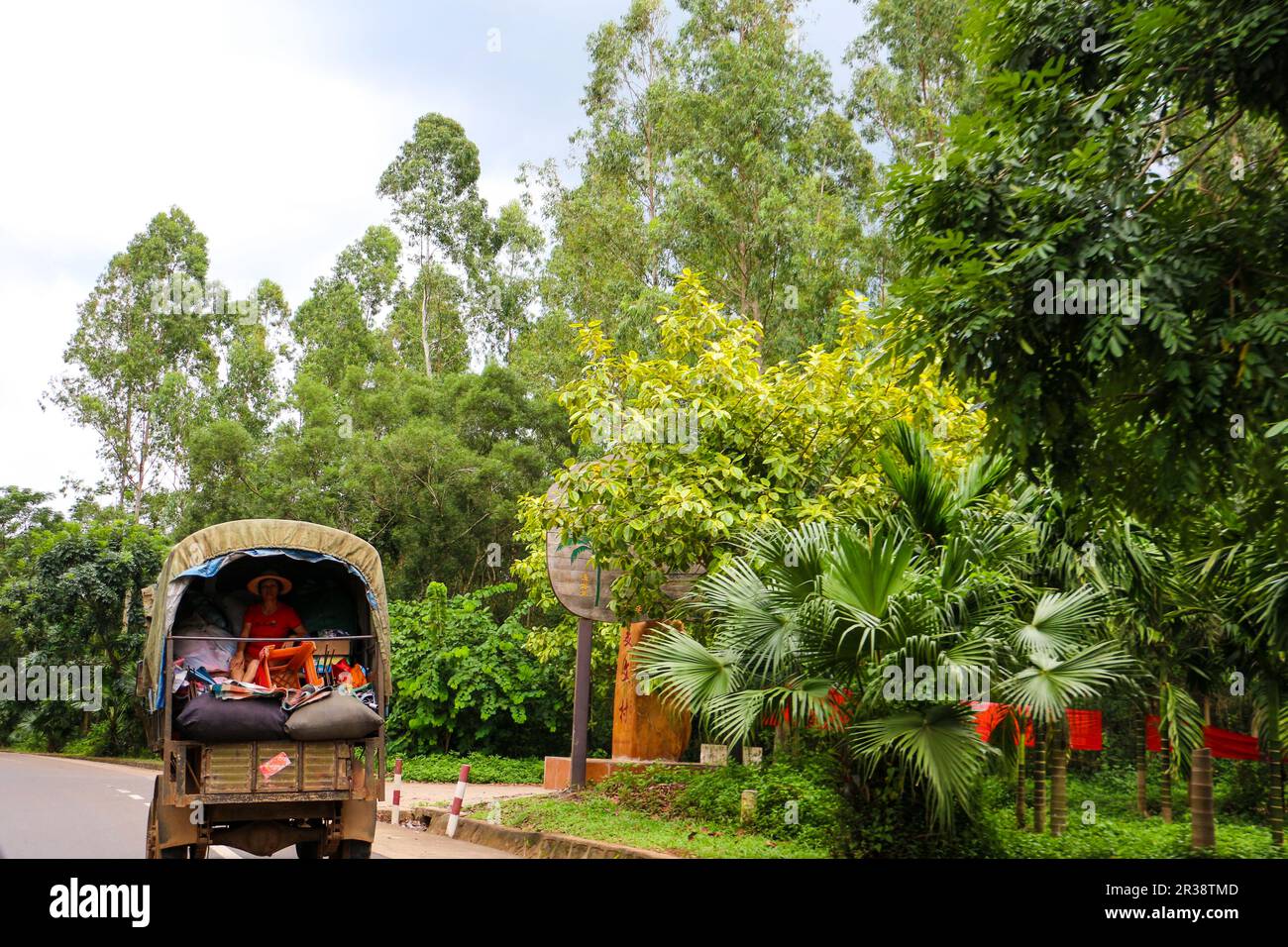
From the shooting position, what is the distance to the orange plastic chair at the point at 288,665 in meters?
10.2

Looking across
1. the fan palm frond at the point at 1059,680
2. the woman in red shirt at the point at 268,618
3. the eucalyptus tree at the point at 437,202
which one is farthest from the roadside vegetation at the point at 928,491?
the eucalyptus tree at the point at 437,202

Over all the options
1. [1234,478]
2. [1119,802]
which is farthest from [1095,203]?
[1119,802]

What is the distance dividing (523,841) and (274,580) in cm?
446

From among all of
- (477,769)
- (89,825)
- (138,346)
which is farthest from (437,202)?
(89,825)

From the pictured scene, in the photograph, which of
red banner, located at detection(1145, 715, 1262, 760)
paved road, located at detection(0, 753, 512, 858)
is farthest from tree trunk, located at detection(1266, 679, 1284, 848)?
paved road, located at detection(0, 753, 512, 858)

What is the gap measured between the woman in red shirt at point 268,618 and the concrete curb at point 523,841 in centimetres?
354

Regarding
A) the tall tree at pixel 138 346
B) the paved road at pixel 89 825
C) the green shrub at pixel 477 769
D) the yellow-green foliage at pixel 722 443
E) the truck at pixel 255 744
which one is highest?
the tall tree at pixel 138 346

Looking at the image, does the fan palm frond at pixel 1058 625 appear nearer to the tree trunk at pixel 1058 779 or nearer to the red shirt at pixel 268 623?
the tree trunk at pixel 1058 779

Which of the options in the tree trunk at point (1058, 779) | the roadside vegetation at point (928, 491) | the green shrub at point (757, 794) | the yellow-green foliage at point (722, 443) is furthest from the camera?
the yellow-green foliage at point (722, 443)

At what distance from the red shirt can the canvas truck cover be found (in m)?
0.77

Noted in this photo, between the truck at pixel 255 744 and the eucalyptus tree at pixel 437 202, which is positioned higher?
the eucalyptus tree at pixel 437 202

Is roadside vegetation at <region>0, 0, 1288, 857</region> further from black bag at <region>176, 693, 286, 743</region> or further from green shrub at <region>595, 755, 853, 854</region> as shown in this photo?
black bag at <region>176, 693, 286, 743</region>

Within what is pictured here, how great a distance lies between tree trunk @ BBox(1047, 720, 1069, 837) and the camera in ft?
41.6
